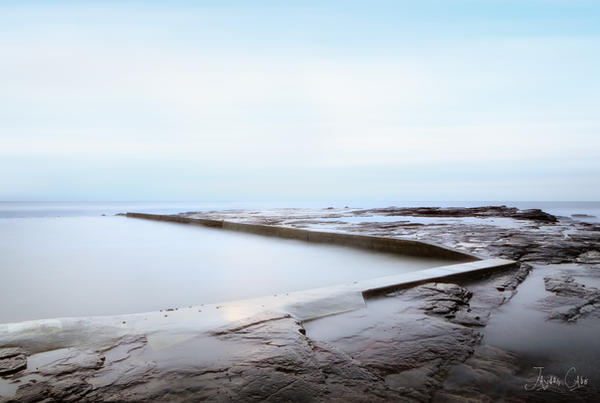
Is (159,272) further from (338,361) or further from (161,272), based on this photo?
(338,361)

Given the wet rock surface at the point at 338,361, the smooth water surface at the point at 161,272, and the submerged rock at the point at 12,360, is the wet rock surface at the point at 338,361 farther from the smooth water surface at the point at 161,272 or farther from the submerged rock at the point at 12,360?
the smooth water surface at the point at 161,272

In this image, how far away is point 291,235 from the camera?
9820 mm

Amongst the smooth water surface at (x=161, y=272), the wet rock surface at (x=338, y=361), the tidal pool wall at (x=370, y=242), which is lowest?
the smooth water surface at (x=161, y=272)

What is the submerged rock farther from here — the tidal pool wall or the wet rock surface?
the tidal pool wall

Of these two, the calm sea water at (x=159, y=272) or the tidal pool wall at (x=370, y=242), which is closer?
the calm sea water at (x=159, y=272)

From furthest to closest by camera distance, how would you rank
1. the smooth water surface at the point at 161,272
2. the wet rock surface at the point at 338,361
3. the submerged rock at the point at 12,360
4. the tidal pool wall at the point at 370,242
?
1. the tidal pool wall at the point at 370,242
2. the smooth water surface at the point at 161,272
3. the submerged rock at the point at 12,360
4. the wet rock surface at the point at 338,361

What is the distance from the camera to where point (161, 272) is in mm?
5867

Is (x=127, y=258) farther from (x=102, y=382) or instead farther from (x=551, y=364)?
(x=551, y=364)

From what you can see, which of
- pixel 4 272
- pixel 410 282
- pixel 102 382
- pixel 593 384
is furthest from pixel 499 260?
pixel 4 272

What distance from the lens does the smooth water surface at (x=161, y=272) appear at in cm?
424

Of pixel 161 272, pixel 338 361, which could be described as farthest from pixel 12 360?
pixel 161 272

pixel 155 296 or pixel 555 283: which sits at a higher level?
pixel 555 283

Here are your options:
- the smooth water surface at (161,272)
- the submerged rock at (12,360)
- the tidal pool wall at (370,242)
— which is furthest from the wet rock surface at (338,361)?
the tidal pool wall at (370,242)

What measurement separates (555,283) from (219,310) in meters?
3.53
